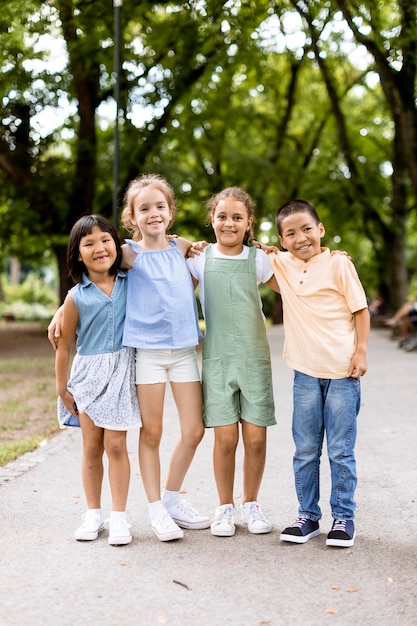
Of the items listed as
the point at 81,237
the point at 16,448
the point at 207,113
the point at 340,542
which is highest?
the point at 207,113

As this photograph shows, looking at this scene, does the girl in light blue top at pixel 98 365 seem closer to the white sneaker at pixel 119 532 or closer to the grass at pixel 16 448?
the white sneaker at pixel 119 532

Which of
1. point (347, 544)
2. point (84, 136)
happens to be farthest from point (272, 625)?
point (84, 136)

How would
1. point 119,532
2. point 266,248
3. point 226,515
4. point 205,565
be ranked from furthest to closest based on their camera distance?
point 266,248
point 226,515
point 119,532
point 205,565

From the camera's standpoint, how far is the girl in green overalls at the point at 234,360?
4445 millimetres

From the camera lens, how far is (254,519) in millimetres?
4445

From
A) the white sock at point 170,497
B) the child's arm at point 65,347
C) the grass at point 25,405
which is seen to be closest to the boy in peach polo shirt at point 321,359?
the white sock at point 170,497

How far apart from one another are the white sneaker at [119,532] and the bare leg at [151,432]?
0.22 meters

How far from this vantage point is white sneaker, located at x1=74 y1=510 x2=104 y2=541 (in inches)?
168

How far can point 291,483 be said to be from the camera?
5555 mm

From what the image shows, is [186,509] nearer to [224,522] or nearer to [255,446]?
[224,522]

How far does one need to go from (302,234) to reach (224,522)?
5.20ft

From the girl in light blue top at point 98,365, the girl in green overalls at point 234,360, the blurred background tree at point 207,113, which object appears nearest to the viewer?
the girl in light blue top at point 98,365

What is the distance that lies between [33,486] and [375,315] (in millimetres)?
22490

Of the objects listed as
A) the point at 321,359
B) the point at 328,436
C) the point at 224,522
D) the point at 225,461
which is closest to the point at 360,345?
the point at 321,359
